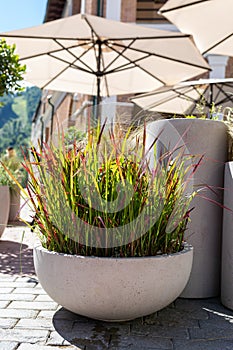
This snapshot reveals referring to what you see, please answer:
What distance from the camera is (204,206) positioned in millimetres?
3279

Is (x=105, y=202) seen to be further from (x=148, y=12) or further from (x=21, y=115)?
(x=21, y=115)

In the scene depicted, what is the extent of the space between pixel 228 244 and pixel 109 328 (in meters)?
0.96

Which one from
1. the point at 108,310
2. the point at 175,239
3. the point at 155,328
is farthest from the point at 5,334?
the point at 175,239

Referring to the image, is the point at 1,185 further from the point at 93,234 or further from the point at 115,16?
the point at 115,16

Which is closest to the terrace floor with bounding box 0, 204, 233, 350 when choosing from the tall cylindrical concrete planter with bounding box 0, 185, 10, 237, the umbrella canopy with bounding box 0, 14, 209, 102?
the tall cylindrical concrete planter with bounding box 0, 185, 10, 237

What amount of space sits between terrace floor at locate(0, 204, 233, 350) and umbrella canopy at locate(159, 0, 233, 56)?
3.99 meters

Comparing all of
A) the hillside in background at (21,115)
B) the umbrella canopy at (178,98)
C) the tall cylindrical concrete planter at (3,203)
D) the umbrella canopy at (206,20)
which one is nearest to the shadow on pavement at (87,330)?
the tall cylindrical concrete planter at (3,203)

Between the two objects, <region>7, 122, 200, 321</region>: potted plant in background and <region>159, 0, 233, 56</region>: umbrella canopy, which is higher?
<region>159, 0, 233, 56</region>: umbrella canopy

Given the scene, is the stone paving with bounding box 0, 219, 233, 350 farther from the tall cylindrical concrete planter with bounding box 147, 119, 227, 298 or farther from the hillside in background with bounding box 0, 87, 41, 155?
the hillside in background with bounding box 0, 87, 41, 155

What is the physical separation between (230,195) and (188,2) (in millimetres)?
3724

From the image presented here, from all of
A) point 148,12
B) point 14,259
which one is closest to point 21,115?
point 148,12

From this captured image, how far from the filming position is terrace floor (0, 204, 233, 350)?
2.38m

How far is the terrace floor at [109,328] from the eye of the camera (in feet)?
7.82

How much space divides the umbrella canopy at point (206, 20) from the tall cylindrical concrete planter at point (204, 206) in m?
3.08
